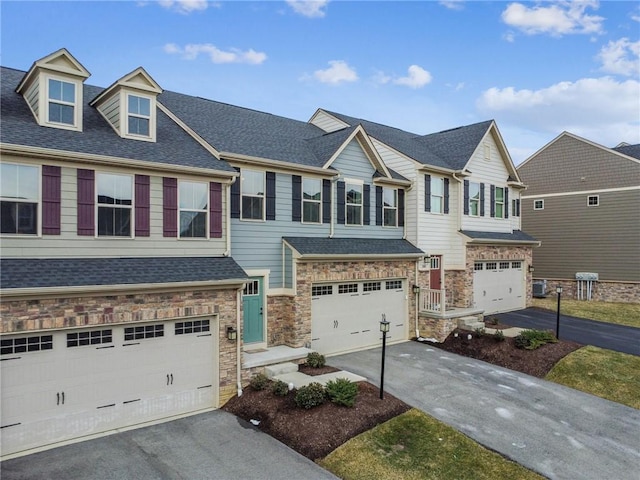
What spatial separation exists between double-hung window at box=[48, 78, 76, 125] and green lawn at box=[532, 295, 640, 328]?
22.5 m

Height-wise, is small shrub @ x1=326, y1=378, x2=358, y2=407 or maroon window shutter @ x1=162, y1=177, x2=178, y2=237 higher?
maroon window shutter @ x1=162, y1=177, x2=178, y2=237

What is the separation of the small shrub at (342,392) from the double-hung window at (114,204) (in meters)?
6.16

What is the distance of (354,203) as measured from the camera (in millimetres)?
16047

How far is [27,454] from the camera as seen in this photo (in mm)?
8234

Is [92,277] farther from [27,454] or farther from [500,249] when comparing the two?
[500,249]

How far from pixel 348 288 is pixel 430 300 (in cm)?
418

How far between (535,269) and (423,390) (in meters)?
20.8

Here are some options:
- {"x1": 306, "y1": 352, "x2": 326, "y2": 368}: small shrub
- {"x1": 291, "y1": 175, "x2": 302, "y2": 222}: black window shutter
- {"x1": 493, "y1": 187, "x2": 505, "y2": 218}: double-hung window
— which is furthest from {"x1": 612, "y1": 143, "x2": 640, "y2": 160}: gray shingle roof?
{"x1": 306, "y1": 352, "x2": 326, "y2": 368}: small shrub

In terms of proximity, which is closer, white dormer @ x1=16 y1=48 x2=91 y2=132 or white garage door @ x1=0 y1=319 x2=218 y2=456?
white garage door @ x1=0 y1=319 x2=218 y2=456

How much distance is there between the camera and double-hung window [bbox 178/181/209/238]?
36.8ft

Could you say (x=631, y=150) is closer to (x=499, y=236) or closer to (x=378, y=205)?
(x=499, y=236)

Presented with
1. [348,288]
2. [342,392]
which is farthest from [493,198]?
[342,392]

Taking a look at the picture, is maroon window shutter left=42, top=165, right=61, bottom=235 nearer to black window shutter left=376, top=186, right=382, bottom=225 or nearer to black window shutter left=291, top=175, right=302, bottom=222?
black window shutter left=291, top=175, right=302, bottom=222

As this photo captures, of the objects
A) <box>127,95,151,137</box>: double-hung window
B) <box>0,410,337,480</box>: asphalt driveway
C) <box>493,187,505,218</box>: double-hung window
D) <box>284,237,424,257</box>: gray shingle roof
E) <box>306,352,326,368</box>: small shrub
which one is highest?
<box>127,95,151,137</box>: double-hung window
